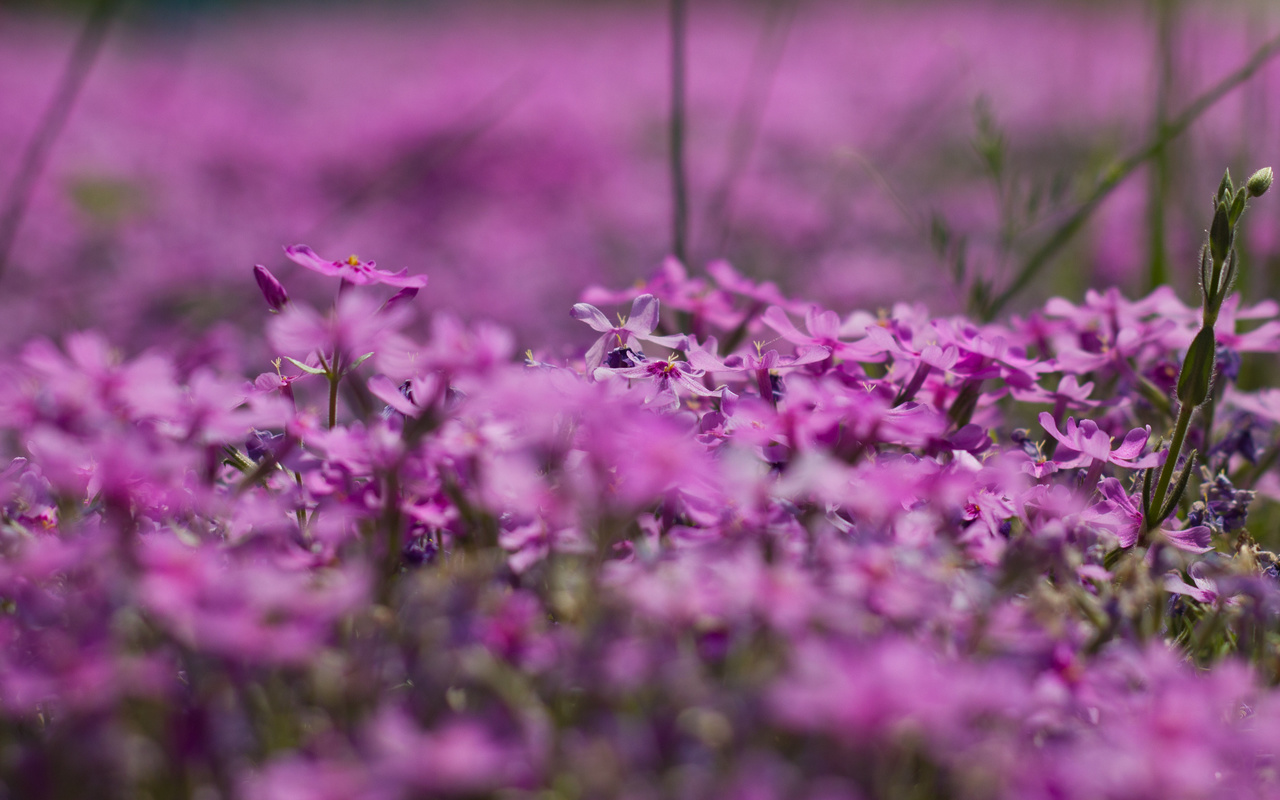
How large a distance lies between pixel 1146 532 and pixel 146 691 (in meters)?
1.17

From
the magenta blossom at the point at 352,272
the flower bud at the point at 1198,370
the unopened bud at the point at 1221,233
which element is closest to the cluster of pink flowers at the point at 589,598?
the magenta blossom at the point at 352,272

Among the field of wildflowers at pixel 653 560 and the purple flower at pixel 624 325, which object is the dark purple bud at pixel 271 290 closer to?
the field of wildflowers at pixel 653 560

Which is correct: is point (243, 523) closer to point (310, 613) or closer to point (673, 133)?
point (310, 613)

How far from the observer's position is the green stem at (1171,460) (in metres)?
1.30

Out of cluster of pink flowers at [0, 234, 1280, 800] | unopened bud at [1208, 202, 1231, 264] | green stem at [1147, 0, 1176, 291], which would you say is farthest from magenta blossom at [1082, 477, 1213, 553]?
green stem at [1147, 0, 1176, 291]

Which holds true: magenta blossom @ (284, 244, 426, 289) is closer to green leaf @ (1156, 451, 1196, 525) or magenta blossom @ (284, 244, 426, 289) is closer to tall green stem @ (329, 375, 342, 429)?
tall green stem @ (329, 375, 342, 429)

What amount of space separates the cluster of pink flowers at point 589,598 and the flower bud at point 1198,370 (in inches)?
4.7

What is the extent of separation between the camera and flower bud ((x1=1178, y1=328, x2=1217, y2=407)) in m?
1.24

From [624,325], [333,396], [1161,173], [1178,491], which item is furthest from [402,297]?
[1161,173]

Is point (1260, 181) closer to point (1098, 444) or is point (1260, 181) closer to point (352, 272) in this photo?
point (1098, 444)

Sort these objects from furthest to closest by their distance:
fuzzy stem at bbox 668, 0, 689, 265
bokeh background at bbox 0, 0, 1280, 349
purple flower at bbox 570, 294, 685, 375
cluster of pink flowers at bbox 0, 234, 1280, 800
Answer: bokeh background at bbox 0, 0, 1280, 349 → fuzzy stem at bbox 668, 0, 689, 265 → purple flower at bbox 570, 294, 685, 375 → cluster of pink flowers at bbox 0, 234, 1280, 800

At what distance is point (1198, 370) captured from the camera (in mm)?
1257

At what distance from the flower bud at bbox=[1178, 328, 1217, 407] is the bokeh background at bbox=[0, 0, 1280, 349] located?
85 centimetres

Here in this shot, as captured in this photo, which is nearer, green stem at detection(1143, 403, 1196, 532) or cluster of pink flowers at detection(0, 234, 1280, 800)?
cluster of pink flowers at detection(0, 234, 1280, 800)
